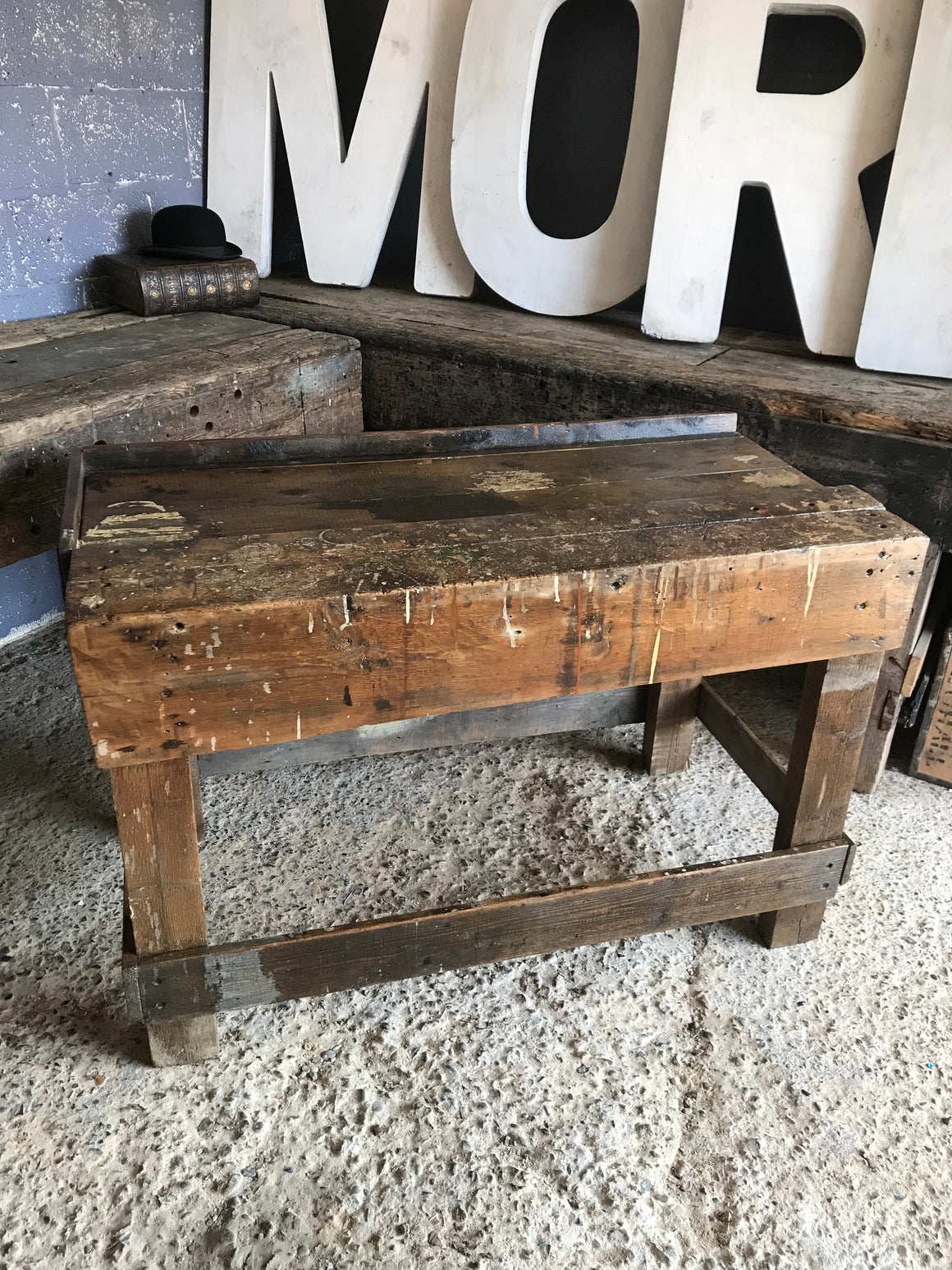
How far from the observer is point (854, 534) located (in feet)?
4.56

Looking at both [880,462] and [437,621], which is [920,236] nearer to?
[880,462]

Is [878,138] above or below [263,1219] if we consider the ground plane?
above

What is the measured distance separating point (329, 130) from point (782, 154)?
1.35m

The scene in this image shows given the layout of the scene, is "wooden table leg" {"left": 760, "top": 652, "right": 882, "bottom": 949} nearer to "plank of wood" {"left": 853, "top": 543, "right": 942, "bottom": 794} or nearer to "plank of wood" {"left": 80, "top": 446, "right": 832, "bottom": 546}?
"plank of wood" {"left": 80, "top": 446, "right": 832, "bottom": 546}

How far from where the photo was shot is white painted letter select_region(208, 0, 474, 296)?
2736 mm

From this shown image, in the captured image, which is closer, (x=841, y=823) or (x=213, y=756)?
(x=841, y=823)

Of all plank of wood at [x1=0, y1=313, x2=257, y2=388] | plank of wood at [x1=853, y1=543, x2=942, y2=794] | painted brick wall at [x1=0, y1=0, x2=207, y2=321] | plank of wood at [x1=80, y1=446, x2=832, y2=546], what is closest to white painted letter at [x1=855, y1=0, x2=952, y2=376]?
plank of wood at [x1=853, y1=543, x2=942, y2=794]

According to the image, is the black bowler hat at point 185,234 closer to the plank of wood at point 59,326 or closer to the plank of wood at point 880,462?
the plank of wood at point 59,326

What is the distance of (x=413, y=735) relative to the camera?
78.0 inches

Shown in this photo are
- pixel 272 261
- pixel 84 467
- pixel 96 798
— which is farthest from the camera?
pixel 272 261

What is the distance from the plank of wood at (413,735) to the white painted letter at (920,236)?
44.8 inches

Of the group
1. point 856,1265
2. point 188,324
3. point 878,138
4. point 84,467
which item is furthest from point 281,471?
point 878,138

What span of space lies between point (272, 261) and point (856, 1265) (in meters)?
3.30

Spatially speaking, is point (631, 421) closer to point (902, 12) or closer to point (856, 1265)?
point (902, 12)
